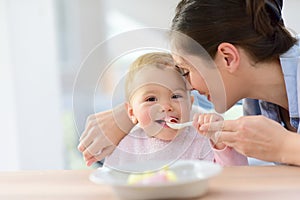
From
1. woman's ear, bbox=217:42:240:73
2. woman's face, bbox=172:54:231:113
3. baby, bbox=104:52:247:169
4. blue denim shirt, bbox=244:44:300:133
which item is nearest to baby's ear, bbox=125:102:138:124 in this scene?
baby, bbox=104:52:247:169

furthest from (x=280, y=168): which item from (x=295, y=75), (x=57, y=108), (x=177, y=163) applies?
(x=57, y=108)

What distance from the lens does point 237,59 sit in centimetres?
115

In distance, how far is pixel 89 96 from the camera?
37.9 inches

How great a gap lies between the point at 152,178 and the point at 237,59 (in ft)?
1.77

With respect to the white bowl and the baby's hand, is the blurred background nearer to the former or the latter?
the baby's hand

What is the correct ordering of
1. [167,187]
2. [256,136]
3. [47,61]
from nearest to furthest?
[167,187] < [256,136] < [47,61]

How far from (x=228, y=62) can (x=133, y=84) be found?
258 millimetres

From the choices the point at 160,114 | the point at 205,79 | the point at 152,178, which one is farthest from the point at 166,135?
the point at 152,178

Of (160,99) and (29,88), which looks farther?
(29,88)

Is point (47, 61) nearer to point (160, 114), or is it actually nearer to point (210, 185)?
point (160, 114)

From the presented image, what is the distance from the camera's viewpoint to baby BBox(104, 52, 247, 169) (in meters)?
1.03

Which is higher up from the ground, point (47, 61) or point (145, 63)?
point (145, 63)

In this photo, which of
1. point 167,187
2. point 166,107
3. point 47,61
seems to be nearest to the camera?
point 167,187

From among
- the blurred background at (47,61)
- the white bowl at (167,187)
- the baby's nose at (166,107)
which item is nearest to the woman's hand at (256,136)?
the baby's nose at (166,107)
